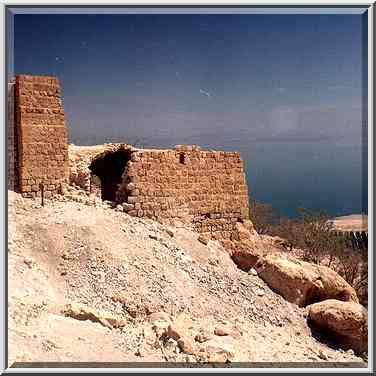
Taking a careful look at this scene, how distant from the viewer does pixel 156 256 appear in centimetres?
838

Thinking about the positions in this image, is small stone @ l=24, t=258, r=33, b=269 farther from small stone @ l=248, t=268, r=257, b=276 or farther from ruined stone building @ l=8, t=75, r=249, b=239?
small stone @ l=248, t=268, r=257, b=276

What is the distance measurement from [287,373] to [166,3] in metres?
4.29

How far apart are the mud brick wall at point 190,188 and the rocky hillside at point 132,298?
43 centimetres

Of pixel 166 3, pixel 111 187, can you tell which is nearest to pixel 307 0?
pixel 166 3

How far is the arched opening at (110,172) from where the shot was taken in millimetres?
10875

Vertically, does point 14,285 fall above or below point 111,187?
below

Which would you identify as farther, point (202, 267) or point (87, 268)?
point (202, 267)

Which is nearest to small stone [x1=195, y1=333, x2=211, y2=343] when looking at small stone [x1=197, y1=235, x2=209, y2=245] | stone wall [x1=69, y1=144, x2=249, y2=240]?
small stone [x1=197, y1=235, x2=209, y2=245]

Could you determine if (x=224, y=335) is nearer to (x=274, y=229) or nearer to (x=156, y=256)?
(x=156, y=256)

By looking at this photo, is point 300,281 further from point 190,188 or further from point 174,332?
point 174,332

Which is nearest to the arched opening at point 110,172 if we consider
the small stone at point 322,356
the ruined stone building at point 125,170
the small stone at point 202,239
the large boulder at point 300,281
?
the ruined stone building at point 125,170

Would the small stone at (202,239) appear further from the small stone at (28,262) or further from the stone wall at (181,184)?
the small stone at (28,262)

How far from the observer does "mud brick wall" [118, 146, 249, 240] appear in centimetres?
954

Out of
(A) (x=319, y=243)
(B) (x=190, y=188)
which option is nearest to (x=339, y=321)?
(B) (x=190, y=188)
